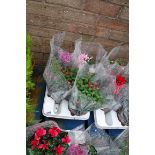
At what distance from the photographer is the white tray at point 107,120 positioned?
2.20 m

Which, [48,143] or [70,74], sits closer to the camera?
[48,143]

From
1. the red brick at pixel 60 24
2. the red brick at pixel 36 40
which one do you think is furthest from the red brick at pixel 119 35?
the red brick at pixel 36 40

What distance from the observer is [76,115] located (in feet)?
7.11

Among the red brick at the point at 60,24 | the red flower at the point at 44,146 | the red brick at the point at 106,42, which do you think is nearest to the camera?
the red flower at the point at 44,146

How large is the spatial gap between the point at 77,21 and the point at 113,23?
9.2 inches

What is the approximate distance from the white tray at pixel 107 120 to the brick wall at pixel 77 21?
0.46 meters

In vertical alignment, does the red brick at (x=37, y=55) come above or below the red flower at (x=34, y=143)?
above

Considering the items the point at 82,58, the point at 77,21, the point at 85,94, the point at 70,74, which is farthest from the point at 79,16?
the point at 85,94

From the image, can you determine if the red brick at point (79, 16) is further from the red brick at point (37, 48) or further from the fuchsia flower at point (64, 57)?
the red brick at point (37, 48)

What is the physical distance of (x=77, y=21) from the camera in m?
2.12

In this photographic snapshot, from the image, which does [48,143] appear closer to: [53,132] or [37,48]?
[53,132]

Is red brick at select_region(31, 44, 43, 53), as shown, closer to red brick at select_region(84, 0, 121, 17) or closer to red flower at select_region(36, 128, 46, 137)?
red brick at select_region(84, 0, 121, 17)
